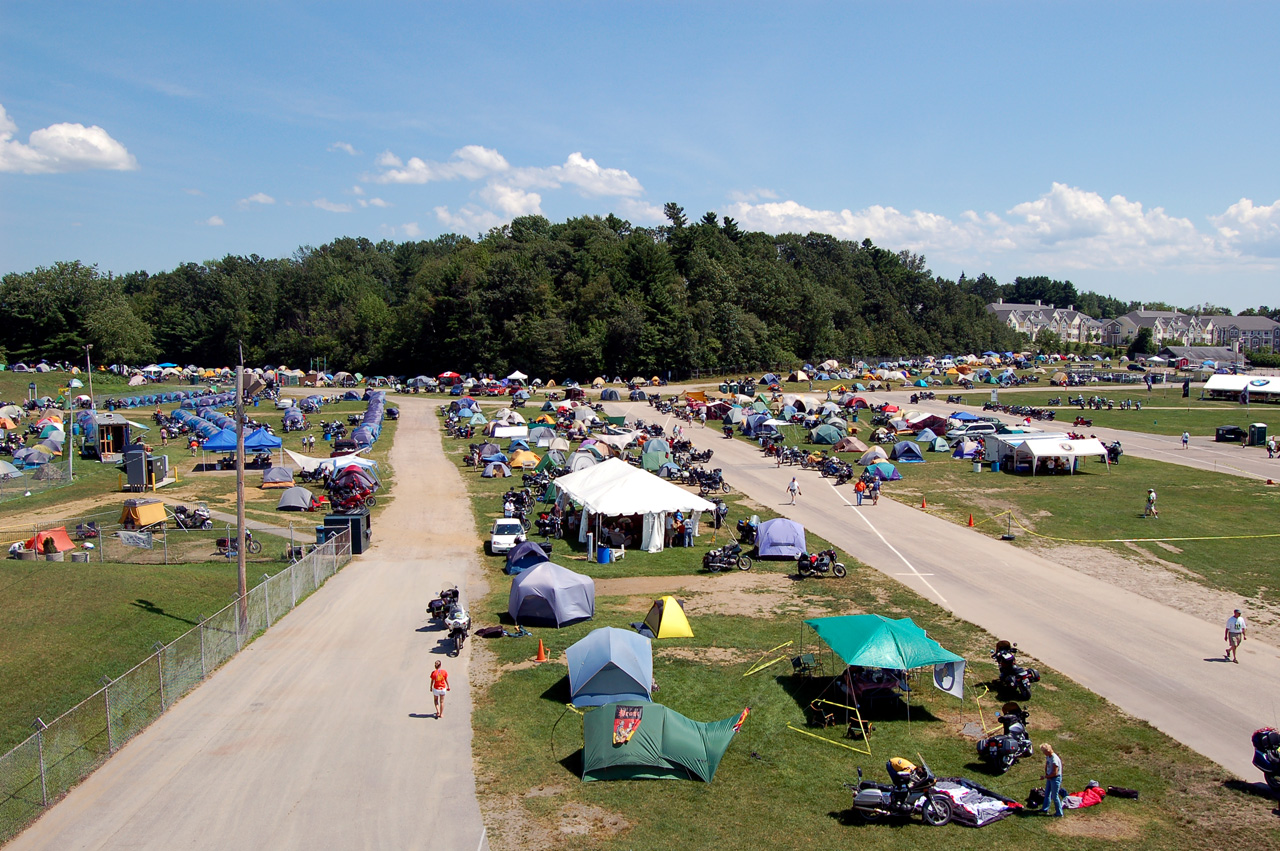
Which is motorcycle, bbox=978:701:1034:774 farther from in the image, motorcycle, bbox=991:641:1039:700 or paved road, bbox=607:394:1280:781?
paved road, bbox=607:394:1280:781

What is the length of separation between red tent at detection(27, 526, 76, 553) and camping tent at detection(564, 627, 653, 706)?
2023 centimetres

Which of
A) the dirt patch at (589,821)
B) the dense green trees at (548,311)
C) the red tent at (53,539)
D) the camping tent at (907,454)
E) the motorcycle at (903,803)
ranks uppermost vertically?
the dense green trees at (548,311)

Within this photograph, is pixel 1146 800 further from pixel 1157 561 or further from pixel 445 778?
pixel 1157 561

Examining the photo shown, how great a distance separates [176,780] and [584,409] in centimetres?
5089

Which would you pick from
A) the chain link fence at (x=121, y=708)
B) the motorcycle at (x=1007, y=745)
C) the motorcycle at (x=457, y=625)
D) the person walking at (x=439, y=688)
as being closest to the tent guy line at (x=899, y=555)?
the motorcycle at (x=1007, y=745)

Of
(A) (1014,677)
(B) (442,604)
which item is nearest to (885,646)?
(A) (1014,677)

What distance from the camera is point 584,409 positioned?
6366cm

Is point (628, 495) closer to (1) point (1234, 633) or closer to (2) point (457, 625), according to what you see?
(2) point (457, 625)

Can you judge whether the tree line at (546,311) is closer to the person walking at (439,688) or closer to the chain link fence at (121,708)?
the chain link fence at (121,708)

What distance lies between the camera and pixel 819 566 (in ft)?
82.7

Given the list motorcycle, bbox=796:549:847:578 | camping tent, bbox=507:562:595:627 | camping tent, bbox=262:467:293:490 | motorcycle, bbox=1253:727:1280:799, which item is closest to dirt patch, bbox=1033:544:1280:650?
motorcycle, bbox=796:549:847:578

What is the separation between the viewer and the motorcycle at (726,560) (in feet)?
85.7

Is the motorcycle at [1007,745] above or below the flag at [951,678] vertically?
below

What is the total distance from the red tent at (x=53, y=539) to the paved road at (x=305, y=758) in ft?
36.2
